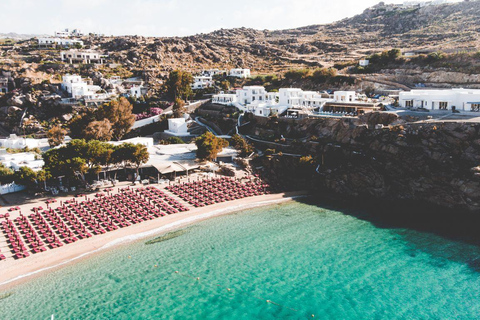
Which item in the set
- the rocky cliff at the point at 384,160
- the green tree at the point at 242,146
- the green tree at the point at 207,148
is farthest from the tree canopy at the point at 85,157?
the rocky cliff at the point at 384,160

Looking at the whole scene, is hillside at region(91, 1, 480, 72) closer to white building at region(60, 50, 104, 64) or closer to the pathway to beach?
white building at region(60, 50, 104, 64)

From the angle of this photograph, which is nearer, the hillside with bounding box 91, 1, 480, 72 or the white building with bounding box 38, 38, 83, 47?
the hillside with bounding box 91, 1, 480, 72

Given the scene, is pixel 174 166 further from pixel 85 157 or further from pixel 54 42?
pixel 54 42

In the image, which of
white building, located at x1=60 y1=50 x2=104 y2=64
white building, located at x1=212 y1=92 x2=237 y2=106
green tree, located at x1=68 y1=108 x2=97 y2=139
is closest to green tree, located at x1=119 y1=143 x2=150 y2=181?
green tree, located at x1=68 y1=108 x2=97 y2=139

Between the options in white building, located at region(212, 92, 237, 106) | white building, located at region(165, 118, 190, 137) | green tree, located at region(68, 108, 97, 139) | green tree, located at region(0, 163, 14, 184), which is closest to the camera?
green tree, located at region(0, 163, 14, 184)

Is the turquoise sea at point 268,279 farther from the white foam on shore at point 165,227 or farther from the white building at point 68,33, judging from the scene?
the white building at point 68,33

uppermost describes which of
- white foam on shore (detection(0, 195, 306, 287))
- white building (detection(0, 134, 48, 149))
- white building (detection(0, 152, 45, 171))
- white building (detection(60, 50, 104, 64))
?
white building (detection(60, 50, 104, 64))

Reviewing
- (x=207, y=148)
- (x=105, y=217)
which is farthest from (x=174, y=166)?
(x=105, y=217)
